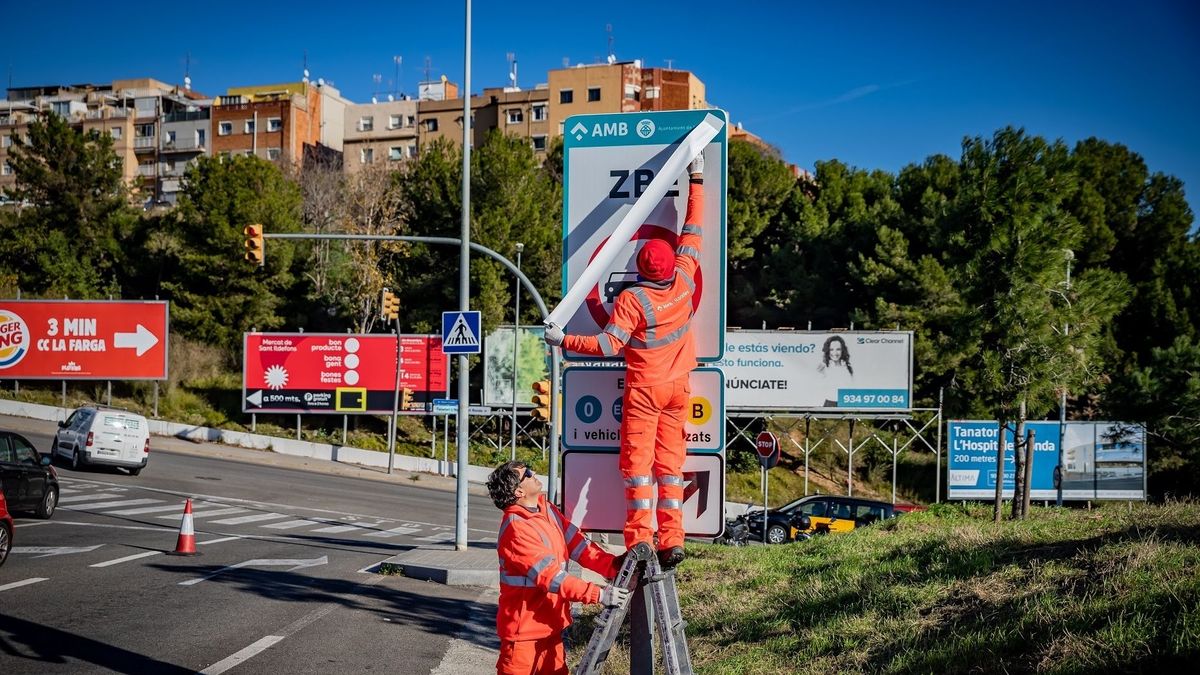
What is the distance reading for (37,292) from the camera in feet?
186

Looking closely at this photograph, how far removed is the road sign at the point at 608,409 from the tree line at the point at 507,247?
88.6ft

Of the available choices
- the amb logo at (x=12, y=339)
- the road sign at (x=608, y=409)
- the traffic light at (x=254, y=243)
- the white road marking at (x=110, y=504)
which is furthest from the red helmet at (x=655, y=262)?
the amb logo at (x=12, y=339)

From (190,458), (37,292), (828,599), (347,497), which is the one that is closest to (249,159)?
(37,292)

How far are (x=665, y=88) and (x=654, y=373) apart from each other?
235 feet

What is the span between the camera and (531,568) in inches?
228

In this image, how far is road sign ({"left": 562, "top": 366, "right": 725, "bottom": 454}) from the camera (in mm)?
6145

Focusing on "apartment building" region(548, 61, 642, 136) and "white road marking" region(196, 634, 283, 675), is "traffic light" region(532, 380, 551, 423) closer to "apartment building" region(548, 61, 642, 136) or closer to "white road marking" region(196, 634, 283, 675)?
"white road marking" region(196, 634, 283, 675)

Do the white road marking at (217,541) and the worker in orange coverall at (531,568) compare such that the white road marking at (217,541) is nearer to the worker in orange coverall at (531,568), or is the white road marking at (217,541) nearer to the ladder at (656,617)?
the worker in orange coverall at (531,568)

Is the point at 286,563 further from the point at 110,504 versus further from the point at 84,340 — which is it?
the point at 84,340

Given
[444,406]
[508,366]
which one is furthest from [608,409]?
[508,366]

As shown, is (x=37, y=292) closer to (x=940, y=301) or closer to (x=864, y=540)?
(x=940, y=301)

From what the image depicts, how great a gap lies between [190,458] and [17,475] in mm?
20633

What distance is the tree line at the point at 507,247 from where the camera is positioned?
145ft

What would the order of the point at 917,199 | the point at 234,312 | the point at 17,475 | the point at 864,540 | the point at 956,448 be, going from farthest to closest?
the point at 234,312 < the point at 917,199 < the point at 956,448 < the point at 17,475 < the point at 864,540
